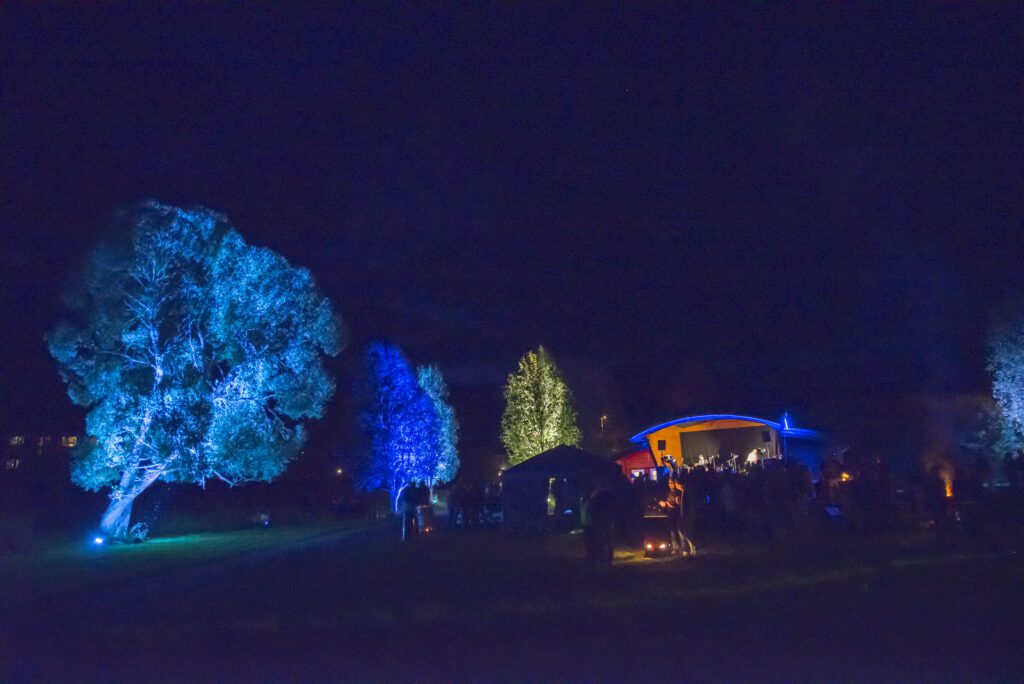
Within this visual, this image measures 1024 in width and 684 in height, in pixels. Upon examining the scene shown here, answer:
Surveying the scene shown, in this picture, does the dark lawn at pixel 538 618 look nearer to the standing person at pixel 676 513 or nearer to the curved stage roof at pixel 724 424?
the standing person at pixel 676 513

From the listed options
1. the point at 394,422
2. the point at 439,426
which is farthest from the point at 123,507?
the point at 439,426

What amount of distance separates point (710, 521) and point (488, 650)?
13.9 m

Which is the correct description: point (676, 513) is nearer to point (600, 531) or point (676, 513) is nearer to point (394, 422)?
point (600, 531)

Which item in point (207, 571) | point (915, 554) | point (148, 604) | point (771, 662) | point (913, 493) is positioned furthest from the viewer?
point (913, 493)

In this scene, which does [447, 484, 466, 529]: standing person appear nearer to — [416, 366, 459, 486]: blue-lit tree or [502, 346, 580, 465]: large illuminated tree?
[502, 346, 580, 465]: large illuminated tree

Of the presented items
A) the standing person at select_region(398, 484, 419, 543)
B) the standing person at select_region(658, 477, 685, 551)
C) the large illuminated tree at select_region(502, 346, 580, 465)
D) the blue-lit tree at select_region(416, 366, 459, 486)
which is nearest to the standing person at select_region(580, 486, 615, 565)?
the standing person at select_region(658, 477, 685, 551)

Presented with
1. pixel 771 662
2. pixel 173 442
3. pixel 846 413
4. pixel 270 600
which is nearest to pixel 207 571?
pixel 270 600

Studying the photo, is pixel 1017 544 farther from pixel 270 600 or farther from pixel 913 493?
pixel 270 600

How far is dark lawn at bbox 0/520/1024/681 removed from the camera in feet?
25.2

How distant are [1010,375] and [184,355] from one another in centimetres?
3209

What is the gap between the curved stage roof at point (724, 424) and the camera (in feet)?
139

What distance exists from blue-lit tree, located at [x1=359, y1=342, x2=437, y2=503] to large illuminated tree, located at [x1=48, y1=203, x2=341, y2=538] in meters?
19.3

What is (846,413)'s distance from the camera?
4588cm

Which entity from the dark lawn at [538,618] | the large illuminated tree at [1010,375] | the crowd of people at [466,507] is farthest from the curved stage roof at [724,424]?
the dark lawn at [538,618]
